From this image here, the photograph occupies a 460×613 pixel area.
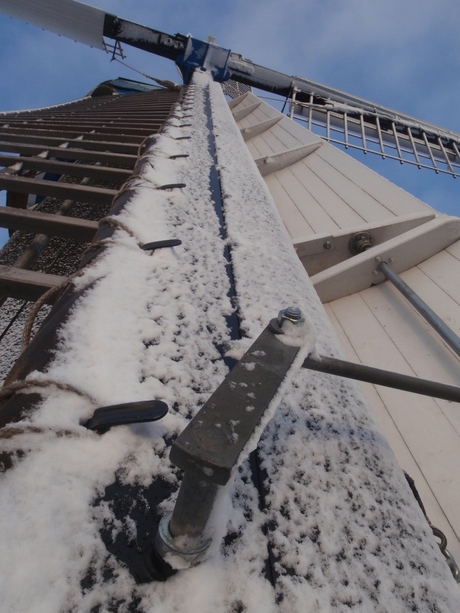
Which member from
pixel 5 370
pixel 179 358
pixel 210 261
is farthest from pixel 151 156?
pixel 179 358

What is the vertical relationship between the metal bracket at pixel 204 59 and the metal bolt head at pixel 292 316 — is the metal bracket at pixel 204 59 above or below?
above

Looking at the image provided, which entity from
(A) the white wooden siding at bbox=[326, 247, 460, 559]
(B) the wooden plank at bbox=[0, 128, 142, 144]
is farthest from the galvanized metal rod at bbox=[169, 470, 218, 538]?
(B) the wooden plank at bbox=[0, 128, 142, 144]

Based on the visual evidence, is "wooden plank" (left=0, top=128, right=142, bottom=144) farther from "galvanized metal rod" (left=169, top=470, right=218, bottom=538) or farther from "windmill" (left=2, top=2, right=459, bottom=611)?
"galvanized metal rod" (left=169, top=470, right=218, bottom=538)

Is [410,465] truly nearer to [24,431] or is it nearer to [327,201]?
[24,431]

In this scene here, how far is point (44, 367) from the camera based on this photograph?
686 mm

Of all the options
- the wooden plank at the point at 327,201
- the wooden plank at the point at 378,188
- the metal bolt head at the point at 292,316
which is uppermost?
the wooden plank at the point at 378,188

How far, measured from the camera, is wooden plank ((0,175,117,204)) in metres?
1.69

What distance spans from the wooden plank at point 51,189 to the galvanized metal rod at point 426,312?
1521mm

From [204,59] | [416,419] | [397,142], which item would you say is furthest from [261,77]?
[416,419]

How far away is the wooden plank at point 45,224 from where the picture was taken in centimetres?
137

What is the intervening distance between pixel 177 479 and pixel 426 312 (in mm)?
1529

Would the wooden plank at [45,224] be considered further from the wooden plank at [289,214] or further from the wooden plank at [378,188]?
the wooden plank at [378,188]

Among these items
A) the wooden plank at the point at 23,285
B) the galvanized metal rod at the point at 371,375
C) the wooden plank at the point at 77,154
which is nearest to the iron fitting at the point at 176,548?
the galvanized metal rod at the point at 371,375

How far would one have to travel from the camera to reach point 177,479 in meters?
0.65
